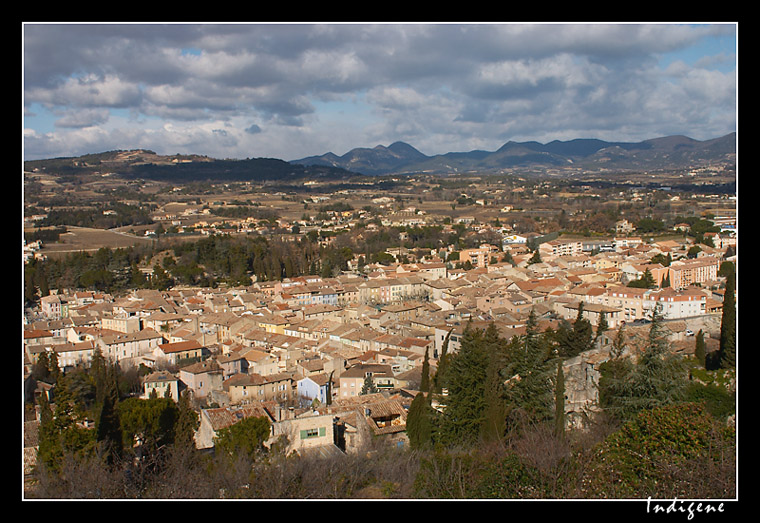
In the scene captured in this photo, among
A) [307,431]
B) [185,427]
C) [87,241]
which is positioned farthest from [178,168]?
[307,431]

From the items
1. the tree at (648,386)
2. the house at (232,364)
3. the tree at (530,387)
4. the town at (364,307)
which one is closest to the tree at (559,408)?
the tree at (530,387)

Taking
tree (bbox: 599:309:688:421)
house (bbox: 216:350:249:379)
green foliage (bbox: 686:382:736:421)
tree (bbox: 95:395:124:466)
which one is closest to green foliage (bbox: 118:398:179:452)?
tree (bbox: 95:395:124:466)

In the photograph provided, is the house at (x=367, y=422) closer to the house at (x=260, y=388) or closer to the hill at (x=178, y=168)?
the house at (x=260, y=388)

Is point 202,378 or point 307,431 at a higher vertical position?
point 307,431

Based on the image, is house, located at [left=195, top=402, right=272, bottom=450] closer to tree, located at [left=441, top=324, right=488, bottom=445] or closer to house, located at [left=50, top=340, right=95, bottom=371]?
tree, located at [left=441, top=324, right=488, bottom=445]

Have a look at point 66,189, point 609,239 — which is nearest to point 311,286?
point 609,239

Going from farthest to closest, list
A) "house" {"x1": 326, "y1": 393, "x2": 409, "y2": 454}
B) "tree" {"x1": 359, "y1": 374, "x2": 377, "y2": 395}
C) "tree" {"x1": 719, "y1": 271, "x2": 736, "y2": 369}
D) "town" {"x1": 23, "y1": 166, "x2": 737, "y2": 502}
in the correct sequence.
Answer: "tree" {"x1": 359, "y1": 374, "x2": 377, "y2": 395} < "town" {"x1": 23, "y1": 166, "x2": 737, "y2": 502} < "tree" {"x1": 719, "y1": 271, "x2": 736, "y2": 369} < "house" {"x1": 326, "y1": 393, "x2": 409, "y2": 454}

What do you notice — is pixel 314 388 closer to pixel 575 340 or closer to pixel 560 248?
pixel 575 340

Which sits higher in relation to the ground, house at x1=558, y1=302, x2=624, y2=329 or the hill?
the hill

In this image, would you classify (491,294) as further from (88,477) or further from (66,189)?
(66,189)
